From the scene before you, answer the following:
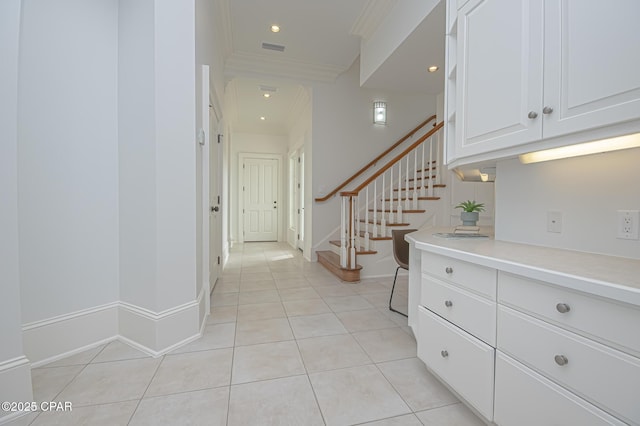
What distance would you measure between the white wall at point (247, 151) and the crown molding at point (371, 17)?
4051mm

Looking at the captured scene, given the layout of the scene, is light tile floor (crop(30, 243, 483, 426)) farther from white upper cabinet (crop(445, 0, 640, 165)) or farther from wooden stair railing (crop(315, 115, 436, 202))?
wooden stair railing (crop(315, 115, 436, 202))

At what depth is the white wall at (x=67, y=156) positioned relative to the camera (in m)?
1.61

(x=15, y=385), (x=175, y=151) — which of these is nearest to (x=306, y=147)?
(x=175, y=151)

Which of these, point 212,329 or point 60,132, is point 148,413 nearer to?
point 212,329

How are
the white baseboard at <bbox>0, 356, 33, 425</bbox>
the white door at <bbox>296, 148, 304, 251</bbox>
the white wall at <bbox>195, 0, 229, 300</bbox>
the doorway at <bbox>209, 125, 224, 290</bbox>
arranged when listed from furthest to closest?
1. the white door at <bbox>296, 148, 304, 251</bbox>
2. the doorway at <bbox>209, 125, 224, 290</bbox>
3. the white wall at <bbox>195, 0, 229, 300</bbox>
4. the white baseboard at <bbox>0, 356, 33, 425</bbox>

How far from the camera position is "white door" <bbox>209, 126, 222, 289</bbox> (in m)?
3.00

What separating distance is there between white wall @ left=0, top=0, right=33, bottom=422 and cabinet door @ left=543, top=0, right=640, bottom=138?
7.55 ft

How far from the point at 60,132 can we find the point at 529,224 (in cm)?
281

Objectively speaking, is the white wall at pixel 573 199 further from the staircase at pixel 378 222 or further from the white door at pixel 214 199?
the white door at pixel 214 199

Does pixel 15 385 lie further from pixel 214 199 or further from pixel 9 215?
pixel 214 199

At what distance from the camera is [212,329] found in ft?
7.21

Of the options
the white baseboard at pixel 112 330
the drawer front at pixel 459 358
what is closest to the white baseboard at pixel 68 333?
the white baseboard at pixel 112 330

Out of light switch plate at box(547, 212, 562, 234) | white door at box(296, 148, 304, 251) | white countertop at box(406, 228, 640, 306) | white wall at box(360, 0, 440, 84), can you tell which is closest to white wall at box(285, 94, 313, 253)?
white door at box(296, 148, 304, 251)

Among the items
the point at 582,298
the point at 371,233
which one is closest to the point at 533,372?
the point at 582,298
